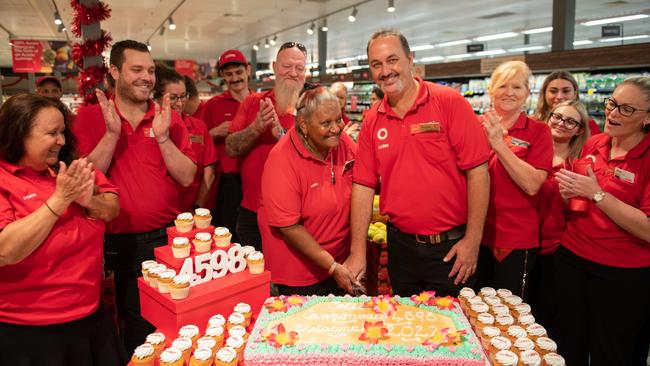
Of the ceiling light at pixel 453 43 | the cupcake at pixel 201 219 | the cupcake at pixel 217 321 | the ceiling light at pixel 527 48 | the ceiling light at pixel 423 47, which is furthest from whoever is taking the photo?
the ceiling light at pixel 527 48

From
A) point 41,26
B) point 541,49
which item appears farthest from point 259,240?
point 541,49

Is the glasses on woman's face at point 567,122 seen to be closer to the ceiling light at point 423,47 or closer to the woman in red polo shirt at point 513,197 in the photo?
the woman in red polo shirt at point 513,197

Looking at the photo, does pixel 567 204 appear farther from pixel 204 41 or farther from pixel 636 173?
pixel 204 41

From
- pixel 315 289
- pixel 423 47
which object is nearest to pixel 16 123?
pixel 315 289

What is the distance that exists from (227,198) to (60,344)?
2356mm

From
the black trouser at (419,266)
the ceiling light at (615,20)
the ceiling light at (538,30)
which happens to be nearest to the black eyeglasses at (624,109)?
the black trouser at (419,266)

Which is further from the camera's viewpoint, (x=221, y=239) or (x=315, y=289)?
(x=315, y=289)

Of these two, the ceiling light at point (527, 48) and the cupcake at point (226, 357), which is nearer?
the cupcake at point (226, 357)

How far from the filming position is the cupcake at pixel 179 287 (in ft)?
6.01

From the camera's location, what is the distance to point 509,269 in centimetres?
281

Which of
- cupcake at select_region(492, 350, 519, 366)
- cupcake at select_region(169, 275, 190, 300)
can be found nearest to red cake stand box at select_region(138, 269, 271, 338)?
cupcake at select_region(169, 275, 190, 300)

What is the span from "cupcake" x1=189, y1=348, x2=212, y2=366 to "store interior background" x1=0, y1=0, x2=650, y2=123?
560 cm

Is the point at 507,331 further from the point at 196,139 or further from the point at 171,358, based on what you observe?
the point at 196,139

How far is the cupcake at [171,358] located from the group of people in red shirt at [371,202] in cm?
68
